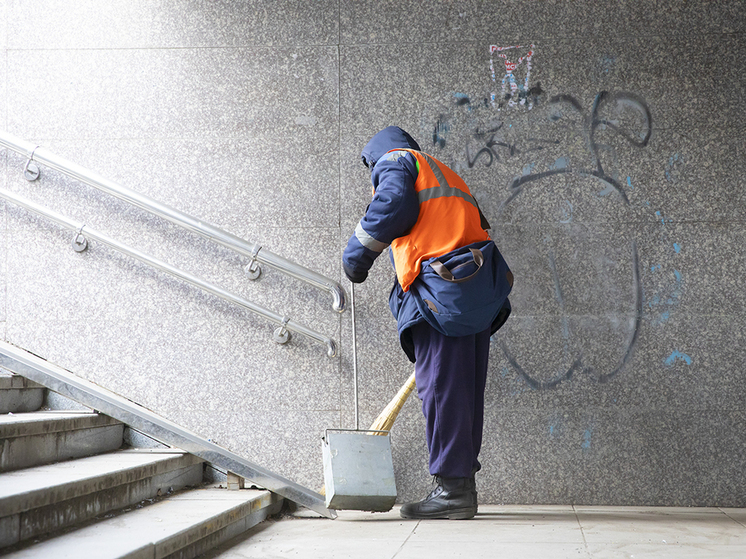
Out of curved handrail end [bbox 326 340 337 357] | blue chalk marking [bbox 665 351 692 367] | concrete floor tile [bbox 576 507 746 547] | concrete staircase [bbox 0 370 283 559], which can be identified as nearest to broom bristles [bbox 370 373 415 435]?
curved handrail end [bbox 326 340 337 357]

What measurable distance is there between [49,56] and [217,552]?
2.40 meters

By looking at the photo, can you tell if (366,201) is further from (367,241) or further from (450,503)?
(450,503)

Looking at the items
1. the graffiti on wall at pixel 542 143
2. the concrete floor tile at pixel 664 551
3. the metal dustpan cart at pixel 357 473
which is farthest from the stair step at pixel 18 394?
the concrete floor tile at pixel 664 551

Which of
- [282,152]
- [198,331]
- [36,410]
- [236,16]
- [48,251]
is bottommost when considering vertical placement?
[36,410]

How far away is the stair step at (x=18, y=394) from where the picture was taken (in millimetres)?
2422

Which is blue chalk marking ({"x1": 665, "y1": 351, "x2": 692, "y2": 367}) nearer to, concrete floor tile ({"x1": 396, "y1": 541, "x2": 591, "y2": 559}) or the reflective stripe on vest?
concrete floor tile ({"x1": 396, "y1": 541, "x2": 591, "y2": 559})

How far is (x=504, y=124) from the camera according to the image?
→ 3072 millimetres

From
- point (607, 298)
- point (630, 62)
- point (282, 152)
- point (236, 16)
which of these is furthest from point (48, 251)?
point (630, 62)

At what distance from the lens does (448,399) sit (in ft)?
8.21

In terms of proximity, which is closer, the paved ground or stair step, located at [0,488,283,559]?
stair step, located at [0,488,283,559]

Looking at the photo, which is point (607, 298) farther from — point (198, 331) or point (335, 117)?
point (198, 331)

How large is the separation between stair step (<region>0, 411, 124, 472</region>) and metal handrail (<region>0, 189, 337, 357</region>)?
0.69m

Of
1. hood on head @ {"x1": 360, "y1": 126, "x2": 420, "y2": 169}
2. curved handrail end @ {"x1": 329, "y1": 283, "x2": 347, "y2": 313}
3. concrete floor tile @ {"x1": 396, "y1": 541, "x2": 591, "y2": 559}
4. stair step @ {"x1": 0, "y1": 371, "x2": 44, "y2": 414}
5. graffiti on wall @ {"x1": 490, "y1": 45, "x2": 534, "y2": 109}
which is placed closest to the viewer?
concrete floor tile @ {"x1": 396, "y1": 541, "x2": 591, "y2": 559}

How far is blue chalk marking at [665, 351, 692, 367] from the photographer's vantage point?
117 inches
